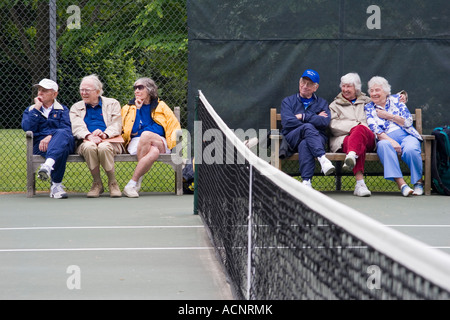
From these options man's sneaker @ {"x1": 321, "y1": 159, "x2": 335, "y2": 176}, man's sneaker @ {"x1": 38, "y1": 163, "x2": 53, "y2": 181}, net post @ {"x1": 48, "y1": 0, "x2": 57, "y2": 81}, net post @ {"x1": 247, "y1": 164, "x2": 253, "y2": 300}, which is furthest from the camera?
net post @ {"x1": 48, "y1": 0, "x2": 57, "y2": 81}

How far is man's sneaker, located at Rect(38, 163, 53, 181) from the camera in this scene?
25.8 ft

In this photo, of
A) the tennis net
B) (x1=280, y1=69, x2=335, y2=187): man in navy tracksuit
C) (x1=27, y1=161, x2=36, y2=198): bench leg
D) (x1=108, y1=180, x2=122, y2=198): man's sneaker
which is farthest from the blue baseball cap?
the tennis net

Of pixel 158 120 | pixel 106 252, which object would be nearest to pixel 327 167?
pixel 158 120

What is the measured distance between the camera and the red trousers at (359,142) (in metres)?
8.38

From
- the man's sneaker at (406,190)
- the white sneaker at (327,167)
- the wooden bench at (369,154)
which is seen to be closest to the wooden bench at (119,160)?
the wooden bench at (369,154)

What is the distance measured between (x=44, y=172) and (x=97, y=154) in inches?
26.2

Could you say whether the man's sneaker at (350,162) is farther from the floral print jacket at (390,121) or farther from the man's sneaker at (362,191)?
the floral print jacket at (390,121)

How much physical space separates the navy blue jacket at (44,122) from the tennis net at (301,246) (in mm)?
3429

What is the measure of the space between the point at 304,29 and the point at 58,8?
6.11 metres

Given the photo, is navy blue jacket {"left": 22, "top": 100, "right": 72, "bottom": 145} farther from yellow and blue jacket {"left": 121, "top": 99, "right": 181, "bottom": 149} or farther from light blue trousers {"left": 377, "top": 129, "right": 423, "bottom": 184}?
light blue trousers {"left": 377, "top": 129, "right": 423, "bottom": 184}

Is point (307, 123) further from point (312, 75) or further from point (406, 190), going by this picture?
point (406, 190)

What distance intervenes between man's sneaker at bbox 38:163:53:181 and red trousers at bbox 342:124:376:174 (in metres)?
3.03

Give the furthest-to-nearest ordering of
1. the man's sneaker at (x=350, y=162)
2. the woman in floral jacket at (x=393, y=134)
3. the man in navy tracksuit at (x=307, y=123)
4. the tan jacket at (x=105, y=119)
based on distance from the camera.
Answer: the tan jacket at (x=105, y=119) < the woman in floral jacket at (x=393, y=134) < the man in navy tracksuit at (x=307, y=123) < the man's sneaker at (x=350, y=162)
